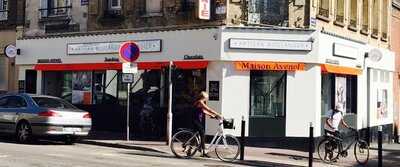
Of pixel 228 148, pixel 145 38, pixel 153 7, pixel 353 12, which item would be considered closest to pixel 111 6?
pixel 153 7

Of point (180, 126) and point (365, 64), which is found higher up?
point (365, 64)

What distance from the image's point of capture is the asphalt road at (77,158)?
521 inches

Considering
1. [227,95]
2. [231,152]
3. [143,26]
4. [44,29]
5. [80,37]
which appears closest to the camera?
[231,152]

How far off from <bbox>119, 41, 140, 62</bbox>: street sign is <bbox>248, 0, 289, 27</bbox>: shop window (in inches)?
149

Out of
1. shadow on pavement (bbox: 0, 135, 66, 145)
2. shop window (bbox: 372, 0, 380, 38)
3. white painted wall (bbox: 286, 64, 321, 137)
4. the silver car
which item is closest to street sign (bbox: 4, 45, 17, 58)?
shadow on pavement (bbox: 0, 135, 66, 145)

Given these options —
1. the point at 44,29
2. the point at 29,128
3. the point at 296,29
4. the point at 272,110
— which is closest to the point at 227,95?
the point at 272,110

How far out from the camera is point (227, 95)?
20.3m

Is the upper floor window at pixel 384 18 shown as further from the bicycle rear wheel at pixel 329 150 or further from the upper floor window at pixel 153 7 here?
the bicycle rear wheel at pixel 329 150

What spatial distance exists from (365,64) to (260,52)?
616cm

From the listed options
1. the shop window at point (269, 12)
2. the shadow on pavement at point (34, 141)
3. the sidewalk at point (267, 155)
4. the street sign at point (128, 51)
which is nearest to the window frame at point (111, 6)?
the street sign at point (128, 51)

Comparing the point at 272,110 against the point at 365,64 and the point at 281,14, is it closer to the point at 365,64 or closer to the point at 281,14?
the point at 281,14

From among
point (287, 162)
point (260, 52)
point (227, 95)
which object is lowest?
point (287, 162)

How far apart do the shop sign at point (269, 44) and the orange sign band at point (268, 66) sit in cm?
47

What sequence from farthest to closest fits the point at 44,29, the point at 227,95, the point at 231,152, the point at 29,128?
the point at 44,29 < the point at 227,95 < the point at 29,128 < the point at 231,152
